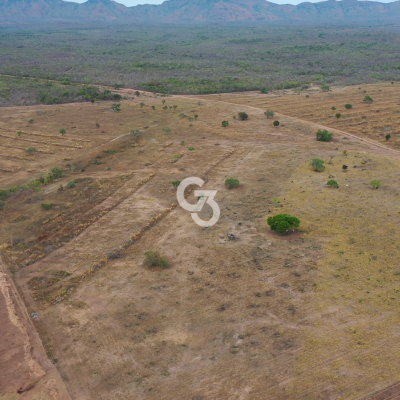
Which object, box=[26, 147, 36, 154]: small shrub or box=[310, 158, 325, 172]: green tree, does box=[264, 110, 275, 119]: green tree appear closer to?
box=[310, 158, 325, 172]: green tree

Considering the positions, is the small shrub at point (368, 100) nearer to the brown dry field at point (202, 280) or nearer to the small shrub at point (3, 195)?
the brown dry field at point (202, 280)

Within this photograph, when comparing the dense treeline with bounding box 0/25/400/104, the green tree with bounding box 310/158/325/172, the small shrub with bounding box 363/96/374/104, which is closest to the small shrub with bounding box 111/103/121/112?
the dense treeline with bounding box 0/25/400/104

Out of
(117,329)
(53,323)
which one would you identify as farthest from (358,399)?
(53,323)

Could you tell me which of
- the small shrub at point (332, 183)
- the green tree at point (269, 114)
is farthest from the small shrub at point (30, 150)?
the small shrub at point (332, 183)

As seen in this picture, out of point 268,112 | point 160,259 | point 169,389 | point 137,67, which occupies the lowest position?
point 169,389

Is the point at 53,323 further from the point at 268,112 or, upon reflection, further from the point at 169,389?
the point at 268,112

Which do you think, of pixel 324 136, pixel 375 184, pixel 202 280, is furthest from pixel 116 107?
pixel 202 280

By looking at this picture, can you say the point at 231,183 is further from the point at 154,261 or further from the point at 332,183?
the point at 154,261
